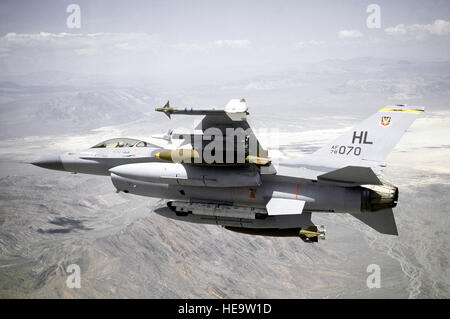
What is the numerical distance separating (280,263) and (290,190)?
428 feet

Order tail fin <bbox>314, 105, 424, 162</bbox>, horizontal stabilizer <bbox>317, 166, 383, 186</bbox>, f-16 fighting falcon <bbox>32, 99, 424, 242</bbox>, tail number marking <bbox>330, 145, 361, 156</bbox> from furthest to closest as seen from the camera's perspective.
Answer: tail number marking <bbox>330, 145, 361, 156</bbox>, tail fin <bbox>314, 105, 424, 162</bbox>, f-16 fighting falcon <bbox>32, 99, 424, 242</bbox>, horizontal stabilizer <bbox>317, 166, 383, 186</bbox>

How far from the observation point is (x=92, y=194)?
182 metres

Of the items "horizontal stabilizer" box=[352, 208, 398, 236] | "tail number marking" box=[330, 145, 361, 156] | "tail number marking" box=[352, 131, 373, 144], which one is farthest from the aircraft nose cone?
"horizontal stabilizer" box=[352, 208, 398, 236]

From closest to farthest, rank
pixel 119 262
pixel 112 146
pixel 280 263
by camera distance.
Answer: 1. pixel 112 146
2. pixel 119 262
3. pixel 280 263

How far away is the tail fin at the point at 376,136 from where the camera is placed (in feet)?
44.5

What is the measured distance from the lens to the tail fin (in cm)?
1358

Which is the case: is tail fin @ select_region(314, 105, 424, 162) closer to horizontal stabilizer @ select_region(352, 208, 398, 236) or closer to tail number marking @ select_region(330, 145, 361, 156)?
tail number marking @ select_region(330, 145, 361, 156)

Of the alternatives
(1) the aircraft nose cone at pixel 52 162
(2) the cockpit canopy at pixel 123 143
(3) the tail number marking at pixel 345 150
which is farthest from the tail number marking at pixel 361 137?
(1) the aircraft nose cone at pixel 52 162

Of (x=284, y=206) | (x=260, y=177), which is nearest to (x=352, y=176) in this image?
(x=284, y=206)

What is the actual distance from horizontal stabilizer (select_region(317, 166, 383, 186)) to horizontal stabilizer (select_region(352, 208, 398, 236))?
232cm

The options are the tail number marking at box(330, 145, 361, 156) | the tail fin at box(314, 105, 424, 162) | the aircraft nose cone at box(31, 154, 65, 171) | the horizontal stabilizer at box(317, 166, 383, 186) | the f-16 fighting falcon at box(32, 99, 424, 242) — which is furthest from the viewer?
the aircraft nose cone at box(31, 154, 65, 171)

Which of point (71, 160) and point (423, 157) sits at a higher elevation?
point (71, 160)
